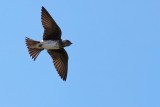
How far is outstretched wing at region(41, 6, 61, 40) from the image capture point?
13.0 m

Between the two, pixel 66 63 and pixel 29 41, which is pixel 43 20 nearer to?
pixel 29 41

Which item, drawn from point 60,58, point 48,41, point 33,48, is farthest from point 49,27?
point 60,58

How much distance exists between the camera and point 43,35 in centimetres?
1322

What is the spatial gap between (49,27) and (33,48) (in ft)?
1.99

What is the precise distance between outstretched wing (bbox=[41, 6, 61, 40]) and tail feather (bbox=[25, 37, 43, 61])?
0.92 ft

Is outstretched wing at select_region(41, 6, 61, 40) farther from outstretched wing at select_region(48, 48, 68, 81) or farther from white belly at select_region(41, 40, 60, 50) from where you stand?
outstretched wing at select_region(48, 48, 68, 81)

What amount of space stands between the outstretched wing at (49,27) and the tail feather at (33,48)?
28 centimetres

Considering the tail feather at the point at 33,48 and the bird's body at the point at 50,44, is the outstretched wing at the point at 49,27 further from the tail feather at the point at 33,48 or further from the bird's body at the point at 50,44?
the tail feather at the point at 33,48

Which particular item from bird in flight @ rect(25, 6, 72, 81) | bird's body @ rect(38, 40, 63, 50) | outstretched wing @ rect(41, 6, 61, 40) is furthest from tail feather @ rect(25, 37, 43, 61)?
outstretched wing @ rect(41, 6, 61, 40)

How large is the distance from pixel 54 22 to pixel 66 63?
4.35ft

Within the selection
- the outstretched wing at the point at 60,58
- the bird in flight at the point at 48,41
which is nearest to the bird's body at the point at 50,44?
the bird in flight at the point at 48,41

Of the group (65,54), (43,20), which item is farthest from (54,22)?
(65,54)

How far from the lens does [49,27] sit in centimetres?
1317

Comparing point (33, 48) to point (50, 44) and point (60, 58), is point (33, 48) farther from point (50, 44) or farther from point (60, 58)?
point (60, 58)
